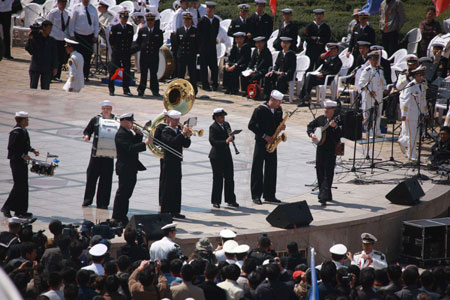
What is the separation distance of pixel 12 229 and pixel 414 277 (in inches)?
181

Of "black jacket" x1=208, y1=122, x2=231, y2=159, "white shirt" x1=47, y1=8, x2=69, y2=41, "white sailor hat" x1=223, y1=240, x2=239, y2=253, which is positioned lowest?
"white sailor hat" x1=223, y1=240, x2=239, y2=253

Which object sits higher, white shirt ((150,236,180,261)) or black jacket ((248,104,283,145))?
black jacket ((248,104,283,145))

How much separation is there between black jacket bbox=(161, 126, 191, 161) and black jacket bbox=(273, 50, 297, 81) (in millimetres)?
9473

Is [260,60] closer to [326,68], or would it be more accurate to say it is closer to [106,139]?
[326,68]

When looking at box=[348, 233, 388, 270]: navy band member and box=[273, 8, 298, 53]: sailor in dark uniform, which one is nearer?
box=[348, 233, 388, 270]: navy band member

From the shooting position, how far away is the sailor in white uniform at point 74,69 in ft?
62.6

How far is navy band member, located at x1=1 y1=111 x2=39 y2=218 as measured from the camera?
38.0 feet

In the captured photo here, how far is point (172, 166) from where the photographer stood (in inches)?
490

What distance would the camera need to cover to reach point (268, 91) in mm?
21625

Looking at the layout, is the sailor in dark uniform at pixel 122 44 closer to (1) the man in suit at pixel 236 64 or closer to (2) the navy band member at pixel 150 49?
(2) the navy band member at pixel 150 49

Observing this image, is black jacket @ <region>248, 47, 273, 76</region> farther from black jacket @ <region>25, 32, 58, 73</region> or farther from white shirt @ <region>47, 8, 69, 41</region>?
black jacket @ <region>25, 32, 58, 73</region>

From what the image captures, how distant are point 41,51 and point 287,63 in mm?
6469

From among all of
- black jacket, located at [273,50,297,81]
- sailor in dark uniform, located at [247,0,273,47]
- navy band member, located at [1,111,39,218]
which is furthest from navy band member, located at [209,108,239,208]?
sailor in dark uniform, located at [247,0,273,47]

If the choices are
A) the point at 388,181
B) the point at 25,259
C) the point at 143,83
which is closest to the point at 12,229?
the point at 25,259
